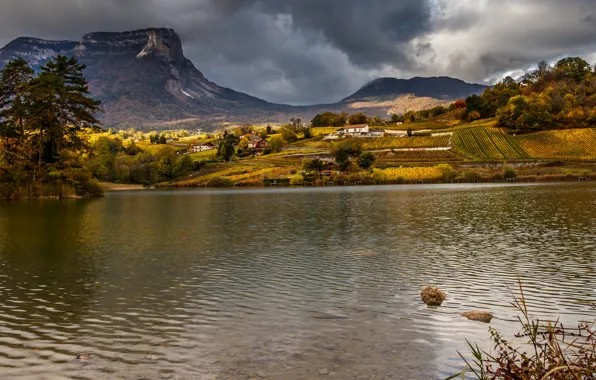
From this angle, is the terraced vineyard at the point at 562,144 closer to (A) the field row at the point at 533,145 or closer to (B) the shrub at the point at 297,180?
(A) the field row at the point at 533,145

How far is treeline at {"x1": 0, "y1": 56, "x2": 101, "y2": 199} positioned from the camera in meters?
91.2

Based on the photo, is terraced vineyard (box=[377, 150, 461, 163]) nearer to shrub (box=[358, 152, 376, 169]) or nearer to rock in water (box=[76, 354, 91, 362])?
shrub (box=[358, 152, 376, 169])

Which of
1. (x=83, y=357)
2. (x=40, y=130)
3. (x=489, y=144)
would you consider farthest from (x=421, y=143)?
(x=83, y=357)

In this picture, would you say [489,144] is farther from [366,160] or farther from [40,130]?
[40,130]

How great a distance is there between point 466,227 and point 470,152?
14184 cm

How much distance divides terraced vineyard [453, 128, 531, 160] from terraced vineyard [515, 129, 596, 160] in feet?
11.4

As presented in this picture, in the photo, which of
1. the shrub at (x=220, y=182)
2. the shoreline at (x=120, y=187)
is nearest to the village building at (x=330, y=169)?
the shrub at (x=220, y=182)

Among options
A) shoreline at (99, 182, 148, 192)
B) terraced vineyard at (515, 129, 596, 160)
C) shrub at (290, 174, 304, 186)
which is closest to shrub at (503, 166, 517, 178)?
terraced vineyard at (515, 129, 596, 160)

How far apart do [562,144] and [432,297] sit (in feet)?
579

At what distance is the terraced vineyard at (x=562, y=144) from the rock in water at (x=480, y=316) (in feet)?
534

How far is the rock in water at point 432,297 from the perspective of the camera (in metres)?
18.2

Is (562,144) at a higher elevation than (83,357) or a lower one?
higher

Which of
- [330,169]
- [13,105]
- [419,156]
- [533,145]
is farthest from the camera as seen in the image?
[330,169]

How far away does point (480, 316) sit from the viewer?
16172 mm
